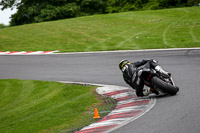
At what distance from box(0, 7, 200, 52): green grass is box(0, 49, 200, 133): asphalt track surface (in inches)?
139

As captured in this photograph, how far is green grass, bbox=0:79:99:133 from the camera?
7720 mm

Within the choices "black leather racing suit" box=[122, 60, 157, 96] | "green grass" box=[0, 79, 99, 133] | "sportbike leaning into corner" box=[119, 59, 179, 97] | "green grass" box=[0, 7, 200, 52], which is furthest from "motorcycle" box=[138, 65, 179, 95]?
"green grass" box=[0, 7, 200, 52]

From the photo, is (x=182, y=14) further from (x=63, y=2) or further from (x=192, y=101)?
(x=192, y=101)

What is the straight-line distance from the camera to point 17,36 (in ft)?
107

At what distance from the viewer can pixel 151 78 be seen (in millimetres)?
8992

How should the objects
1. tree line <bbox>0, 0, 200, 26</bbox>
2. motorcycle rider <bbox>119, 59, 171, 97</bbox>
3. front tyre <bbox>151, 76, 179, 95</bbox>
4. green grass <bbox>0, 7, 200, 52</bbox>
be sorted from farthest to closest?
tree line <bbox>0, 0, 200, 26</bbox>, green grass <bbox>0, 7, 200, 52</bbox>, motorcycle rider <bbox>119, 59, 171, 97</bbox>, front tyre <bbox>151, 76, 179, 95</bbox>

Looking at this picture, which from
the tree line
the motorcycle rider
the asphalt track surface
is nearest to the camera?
the asphalt track surface

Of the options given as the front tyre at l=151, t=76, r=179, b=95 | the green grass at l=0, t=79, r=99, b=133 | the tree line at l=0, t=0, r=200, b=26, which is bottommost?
the tree line at l=0, t=0, r=200, b=26

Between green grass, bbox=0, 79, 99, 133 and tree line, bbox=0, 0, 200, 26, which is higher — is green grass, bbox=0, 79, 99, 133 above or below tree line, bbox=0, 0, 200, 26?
above

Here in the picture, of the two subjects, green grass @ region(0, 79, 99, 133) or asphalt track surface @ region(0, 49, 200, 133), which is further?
green grass @ region(0, 79, 99, 133)

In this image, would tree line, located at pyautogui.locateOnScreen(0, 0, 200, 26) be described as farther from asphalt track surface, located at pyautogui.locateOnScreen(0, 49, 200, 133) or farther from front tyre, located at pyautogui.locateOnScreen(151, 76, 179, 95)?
front tyre, located at pyautogui.locateOnScreen(151, 76, 179, 95)

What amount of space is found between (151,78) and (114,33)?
21038 millimetres

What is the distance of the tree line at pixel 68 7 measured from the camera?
2023 inches

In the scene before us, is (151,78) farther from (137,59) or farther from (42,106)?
(137,59)
